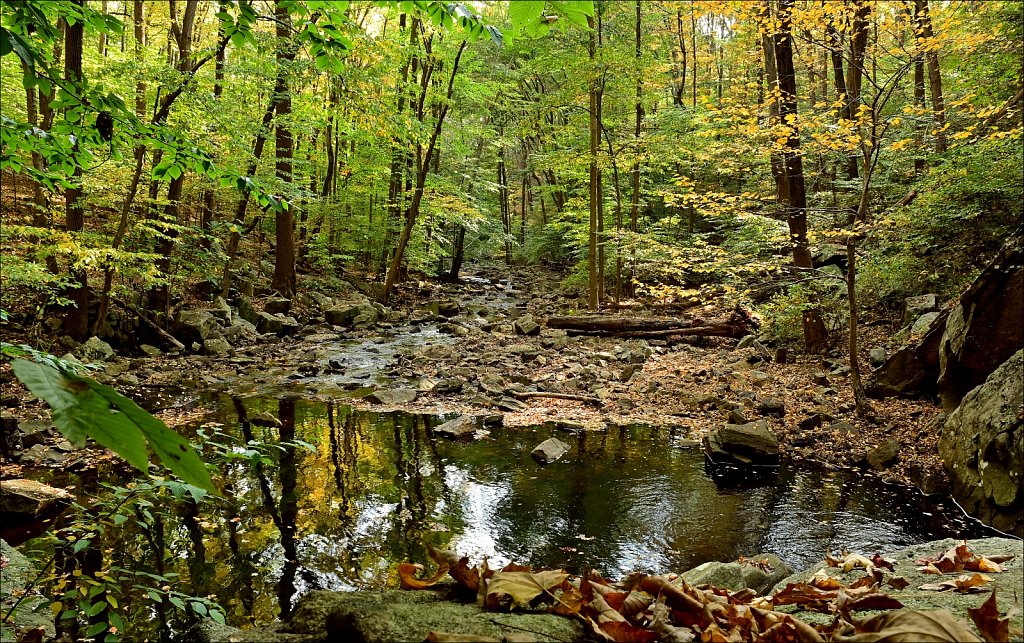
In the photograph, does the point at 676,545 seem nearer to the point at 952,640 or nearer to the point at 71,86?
the point at 952,640

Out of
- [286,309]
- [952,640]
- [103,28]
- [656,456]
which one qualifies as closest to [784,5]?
[656,456]

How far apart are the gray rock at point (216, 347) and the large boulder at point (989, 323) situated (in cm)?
1267

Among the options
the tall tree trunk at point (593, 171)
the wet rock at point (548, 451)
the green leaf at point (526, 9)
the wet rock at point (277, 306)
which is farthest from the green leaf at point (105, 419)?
the wet rock at point (277, 306)

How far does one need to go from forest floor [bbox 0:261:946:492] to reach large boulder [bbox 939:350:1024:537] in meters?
0.36

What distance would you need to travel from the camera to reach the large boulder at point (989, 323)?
612 cm

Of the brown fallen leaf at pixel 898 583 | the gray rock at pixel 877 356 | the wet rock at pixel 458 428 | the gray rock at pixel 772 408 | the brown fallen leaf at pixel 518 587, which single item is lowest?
Answer: the wet rock at pixel 458 428

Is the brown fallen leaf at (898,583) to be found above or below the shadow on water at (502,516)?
above

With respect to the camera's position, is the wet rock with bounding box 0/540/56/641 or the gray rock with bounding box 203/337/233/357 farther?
the gray rock with bounding box 203/337/233/357

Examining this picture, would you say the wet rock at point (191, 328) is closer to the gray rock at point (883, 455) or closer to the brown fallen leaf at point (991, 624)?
the gray rock at point (883, 455)

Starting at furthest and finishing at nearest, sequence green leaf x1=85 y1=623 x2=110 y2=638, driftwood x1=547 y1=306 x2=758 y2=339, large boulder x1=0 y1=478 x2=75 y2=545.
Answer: driftwood x1=547 y1=306 x2=758 y2=339 < large boulder x1=0 y1=478 x2=75 y2=545 < green leaf x1=85 y1=623 x2=110 y2=638

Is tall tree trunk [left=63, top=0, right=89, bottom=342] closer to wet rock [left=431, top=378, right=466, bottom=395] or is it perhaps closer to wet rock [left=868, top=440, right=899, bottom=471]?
wet rock [left=431, top=378, right=466, bottom=395]

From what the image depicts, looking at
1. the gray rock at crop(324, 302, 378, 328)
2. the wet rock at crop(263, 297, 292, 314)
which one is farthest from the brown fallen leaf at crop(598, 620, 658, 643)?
the wet rock at crop(263, 297, 292, 314)

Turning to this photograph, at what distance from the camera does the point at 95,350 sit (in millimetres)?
9930

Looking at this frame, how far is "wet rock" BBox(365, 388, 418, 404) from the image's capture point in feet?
31.4
